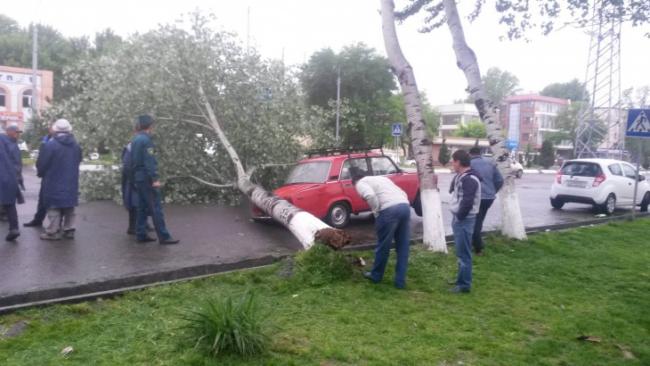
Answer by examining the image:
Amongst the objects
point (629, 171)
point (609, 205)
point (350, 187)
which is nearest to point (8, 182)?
point (350, 187)

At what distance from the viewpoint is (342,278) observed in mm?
6605

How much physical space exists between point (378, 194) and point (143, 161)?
3520 mm

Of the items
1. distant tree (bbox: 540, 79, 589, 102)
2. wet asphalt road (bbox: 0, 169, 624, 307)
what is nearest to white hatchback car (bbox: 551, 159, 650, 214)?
wet asphalt road (bbox: 0, 169, 624, 307)

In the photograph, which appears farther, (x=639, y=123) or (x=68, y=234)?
(x=639, y=123)

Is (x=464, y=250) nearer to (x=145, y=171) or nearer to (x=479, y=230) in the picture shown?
(x=479, y=230)

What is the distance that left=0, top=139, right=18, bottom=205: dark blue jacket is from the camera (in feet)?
25.6

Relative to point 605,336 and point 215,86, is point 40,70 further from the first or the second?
point 605,336

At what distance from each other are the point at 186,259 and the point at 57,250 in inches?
76.2

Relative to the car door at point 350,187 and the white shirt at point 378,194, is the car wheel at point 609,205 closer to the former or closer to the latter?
the car door at point 350,187

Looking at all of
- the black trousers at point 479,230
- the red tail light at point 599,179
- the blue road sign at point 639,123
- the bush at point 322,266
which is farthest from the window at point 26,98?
the bush at point 322,266

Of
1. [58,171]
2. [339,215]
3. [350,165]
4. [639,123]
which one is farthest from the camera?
[639,123]

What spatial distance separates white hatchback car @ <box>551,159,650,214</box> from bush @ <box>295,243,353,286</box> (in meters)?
10.7

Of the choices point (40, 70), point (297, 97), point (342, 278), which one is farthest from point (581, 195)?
point (40, 70)

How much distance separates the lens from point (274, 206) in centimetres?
946
